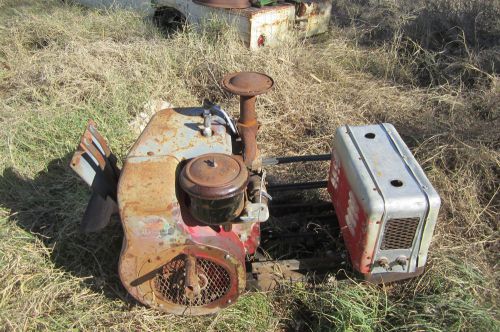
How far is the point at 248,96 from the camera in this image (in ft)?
7.19

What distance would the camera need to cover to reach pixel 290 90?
13.9ft

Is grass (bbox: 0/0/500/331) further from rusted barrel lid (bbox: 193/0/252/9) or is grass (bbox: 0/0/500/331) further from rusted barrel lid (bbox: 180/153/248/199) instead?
rusted barrel lid (bbox: 180/153/248/199)

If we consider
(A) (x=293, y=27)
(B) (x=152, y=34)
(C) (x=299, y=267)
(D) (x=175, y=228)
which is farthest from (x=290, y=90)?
(D) (x=175, y=228)

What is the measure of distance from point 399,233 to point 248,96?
1.02 m

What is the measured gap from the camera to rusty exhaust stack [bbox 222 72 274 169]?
2.15 metres

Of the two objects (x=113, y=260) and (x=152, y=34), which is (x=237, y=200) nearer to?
(x=113, y=260)

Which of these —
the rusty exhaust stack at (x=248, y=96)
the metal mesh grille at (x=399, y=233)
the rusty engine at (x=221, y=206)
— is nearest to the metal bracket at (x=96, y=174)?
the rusty engine at (x=221, y=206)

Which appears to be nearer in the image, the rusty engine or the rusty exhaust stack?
the rusty engine

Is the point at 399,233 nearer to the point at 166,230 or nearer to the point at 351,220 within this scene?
the point at 351,220

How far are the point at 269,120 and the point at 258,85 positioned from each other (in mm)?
1742

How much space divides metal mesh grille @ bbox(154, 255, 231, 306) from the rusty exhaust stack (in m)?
0.58

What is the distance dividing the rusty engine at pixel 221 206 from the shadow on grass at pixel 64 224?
14.1 inches

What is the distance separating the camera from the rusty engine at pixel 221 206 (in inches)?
73.8

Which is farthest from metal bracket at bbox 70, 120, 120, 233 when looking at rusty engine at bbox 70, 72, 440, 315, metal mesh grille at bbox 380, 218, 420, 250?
metal mesh grille at bbox 380, 218, 420, 250
